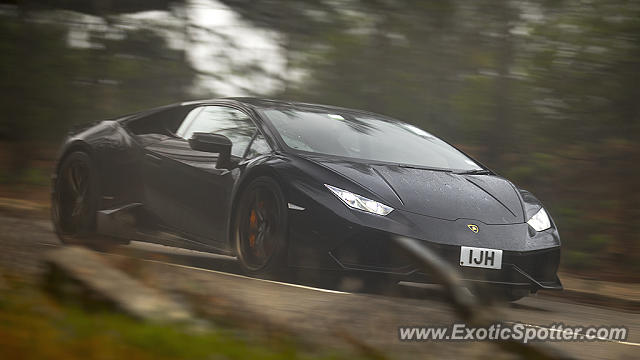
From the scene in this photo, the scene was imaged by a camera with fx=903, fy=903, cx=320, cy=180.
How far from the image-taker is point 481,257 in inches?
205

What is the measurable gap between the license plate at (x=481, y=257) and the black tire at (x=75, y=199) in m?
3.05

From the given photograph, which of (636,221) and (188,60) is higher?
(188,60)

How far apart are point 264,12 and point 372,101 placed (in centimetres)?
171

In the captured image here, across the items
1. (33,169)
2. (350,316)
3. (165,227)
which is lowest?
(33,169)

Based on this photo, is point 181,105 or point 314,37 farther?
point 314,37

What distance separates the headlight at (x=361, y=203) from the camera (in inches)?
201

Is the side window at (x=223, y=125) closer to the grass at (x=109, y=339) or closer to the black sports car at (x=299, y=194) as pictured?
the black sports car at (x=299, y=194)

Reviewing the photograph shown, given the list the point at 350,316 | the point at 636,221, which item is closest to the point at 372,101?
the point at 636,221

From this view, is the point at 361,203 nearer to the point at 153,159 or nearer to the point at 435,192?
the point at 435,192

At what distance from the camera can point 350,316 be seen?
373 centimetres

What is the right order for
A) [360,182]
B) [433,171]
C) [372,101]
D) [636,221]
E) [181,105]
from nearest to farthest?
[360,182] < [433,171] < [181,105] < [636,221] < [372,101]

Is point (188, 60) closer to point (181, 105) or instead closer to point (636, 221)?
point (181, 105)

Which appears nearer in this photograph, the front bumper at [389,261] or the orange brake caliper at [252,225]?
the front bumper at [389,261]

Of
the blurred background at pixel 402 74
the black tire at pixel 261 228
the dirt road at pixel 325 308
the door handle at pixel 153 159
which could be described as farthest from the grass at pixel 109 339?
the blurred background at pixel 402 74
